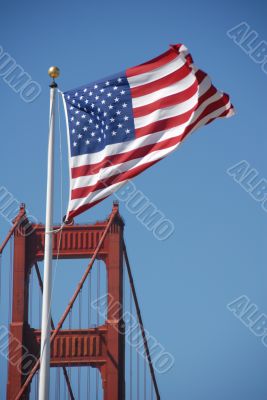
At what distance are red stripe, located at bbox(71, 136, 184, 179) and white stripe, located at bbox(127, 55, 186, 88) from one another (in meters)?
1.18

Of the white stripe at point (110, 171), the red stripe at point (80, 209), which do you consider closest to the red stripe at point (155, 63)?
the white stripe at point (110, 171)

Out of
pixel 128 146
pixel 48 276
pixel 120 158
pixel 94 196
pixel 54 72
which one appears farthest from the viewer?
pixel 128 146

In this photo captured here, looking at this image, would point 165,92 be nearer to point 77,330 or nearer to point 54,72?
point 54,72

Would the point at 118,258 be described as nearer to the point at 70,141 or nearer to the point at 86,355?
the point at 86,355

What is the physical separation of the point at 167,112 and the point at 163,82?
551 mm

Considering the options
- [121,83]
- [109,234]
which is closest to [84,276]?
[109,234]

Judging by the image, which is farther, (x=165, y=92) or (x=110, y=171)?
(x=165, y=92)

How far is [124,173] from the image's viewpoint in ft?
55.3

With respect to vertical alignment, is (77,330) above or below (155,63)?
above

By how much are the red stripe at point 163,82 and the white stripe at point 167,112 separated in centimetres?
41

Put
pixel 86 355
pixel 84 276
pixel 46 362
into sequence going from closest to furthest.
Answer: pixel 46 362 < pixel 86 355 < pixel 84 276

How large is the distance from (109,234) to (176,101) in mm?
28109

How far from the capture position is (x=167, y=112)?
17453mm

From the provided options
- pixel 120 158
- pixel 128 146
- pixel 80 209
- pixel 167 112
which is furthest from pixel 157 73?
pixel 80 209
